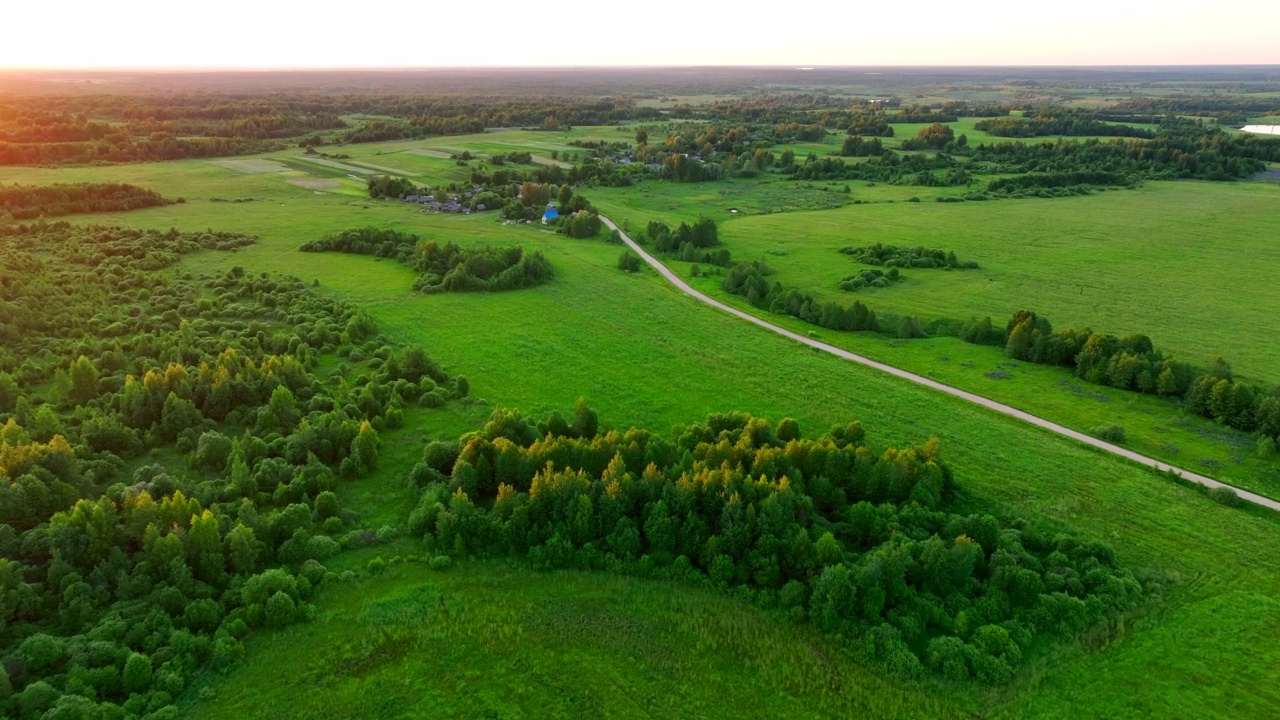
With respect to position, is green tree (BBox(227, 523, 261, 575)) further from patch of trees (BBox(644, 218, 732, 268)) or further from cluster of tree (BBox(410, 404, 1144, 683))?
patch of trees (BBox(644, 218, 732, 268))

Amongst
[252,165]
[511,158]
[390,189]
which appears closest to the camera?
[390,189]

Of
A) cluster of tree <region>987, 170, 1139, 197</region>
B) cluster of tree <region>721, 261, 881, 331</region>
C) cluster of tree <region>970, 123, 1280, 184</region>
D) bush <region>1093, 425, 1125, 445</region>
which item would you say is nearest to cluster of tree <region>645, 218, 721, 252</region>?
cluster of tree <region>721, 261, 881, 331</region>

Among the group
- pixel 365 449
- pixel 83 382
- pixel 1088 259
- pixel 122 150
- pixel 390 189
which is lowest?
pixel 365 449

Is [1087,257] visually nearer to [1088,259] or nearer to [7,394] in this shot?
[1088,259]

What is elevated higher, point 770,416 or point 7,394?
point 7,394

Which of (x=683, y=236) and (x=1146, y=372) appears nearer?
(x=1146, y=372)

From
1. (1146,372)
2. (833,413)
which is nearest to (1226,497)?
(1146,372)

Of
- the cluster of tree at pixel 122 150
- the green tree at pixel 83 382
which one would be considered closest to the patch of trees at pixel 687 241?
the green tree at pixel 83 382

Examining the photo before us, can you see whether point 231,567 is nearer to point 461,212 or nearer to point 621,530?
point 621,530
